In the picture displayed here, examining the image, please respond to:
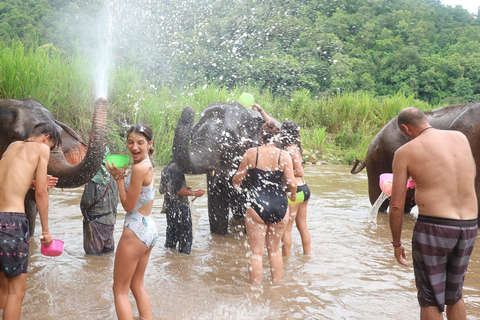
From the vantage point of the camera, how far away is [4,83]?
27.3ft

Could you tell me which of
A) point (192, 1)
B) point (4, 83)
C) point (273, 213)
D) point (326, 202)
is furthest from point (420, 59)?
point (273, 213)

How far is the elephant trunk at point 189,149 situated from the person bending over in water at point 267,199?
605 mm

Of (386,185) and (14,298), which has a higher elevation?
(386,185)

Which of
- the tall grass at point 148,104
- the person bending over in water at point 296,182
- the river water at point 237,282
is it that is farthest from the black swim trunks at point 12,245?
the tall grass at point 148,104

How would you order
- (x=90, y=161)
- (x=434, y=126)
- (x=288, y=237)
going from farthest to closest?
(x=434, y=126) → (x=288, y=237) → (x=90, y=161)

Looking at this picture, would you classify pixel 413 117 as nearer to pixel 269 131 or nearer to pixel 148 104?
pixel 269 131

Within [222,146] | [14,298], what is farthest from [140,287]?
[222,146]

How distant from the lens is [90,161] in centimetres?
370

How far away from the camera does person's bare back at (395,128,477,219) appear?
10.2ft

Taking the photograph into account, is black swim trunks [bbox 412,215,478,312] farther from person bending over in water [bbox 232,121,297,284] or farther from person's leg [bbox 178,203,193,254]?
person's leg [bbox 178,203,193,254]

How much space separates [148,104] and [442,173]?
9.57m

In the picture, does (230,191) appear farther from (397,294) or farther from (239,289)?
(397,294)

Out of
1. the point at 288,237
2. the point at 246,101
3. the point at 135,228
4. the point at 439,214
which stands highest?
the point at 246,101

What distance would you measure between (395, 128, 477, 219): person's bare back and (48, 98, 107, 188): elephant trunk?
7.06ft
